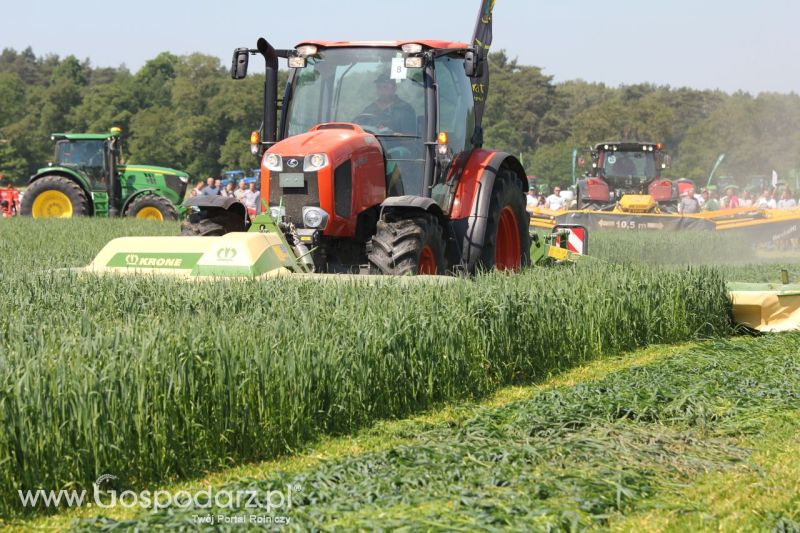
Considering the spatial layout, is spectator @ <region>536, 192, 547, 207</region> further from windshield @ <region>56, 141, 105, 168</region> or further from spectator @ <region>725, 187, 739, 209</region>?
windshield @ <region>56, 141, 105, 168</region>

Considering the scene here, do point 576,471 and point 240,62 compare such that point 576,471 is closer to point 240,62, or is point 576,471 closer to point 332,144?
point 332,144

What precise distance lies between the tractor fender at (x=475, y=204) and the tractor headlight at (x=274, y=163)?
1.87 m

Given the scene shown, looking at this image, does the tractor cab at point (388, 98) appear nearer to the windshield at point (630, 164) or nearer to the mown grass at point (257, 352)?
the mown grass at point (257, 352)

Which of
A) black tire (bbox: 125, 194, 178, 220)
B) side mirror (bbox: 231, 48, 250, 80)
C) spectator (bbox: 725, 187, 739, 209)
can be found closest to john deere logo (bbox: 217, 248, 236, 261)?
side mirror (bbox: 231, 48, 250, 80)

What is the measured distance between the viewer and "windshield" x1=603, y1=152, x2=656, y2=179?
93.7 feet

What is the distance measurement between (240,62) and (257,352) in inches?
198

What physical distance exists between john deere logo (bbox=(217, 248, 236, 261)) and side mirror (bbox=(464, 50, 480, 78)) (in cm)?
286

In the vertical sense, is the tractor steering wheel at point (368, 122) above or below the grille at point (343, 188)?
above

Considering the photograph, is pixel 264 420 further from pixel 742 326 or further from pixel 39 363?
pixel 742 326

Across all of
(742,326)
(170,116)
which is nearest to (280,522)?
(742,326)

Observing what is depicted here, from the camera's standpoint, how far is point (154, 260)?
31.0 feet

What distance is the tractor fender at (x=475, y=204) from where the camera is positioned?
10.6m

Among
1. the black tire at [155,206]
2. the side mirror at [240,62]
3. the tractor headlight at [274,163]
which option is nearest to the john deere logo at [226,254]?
the tractor headlight at [274,163]

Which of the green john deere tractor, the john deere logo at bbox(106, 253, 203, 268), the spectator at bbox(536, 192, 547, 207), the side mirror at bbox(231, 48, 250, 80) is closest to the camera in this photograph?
the john deere logo at bbox(106, 253, 203, 268)
